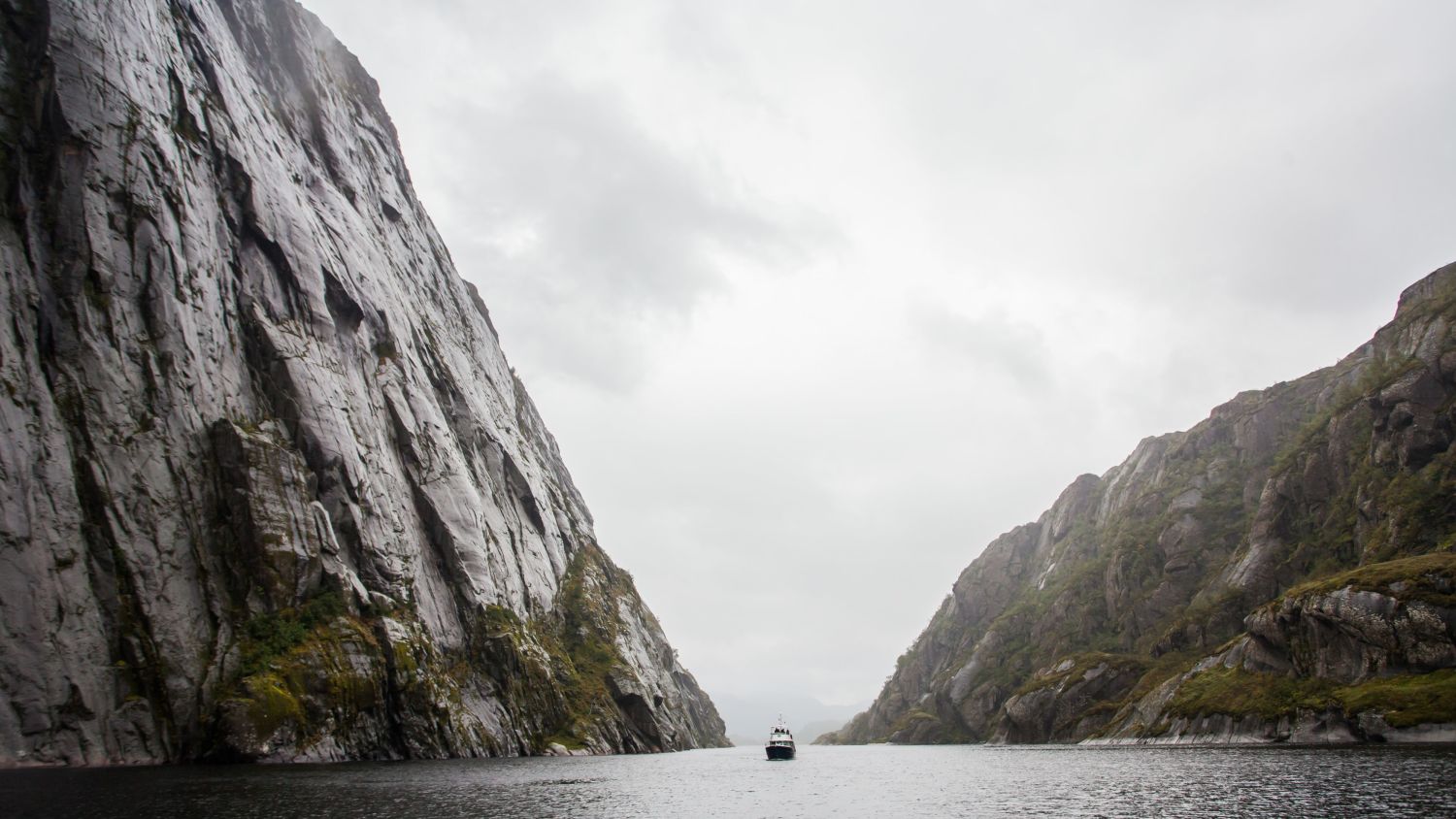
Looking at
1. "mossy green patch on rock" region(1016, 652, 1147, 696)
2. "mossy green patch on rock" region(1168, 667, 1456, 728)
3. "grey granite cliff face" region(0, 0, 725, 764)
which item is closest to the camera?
"grey granite cliff face" region(0, 0, 725, 764)

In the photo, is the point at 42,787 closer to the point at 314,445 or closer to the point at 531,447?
the point at 314,445

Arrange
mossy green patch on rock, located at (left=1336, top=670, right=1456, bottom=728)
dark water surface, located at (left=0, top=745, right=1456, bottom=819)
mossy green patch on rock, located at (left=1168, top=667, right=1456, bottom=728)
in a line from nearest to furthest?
dark water surface, located at (left=0, top=745, right=1456, bottom=819) < mossy green patch on rock, located at (left=1336, top=670, right=1456, bottom=728) < mossy green patch on rock, located at (left=1168, top=667, right=1456, bottom=728)

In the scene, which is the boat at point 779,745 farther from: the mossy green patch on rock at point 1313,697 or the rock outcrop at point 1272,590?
the mossy green patch on rock at point 1313,697

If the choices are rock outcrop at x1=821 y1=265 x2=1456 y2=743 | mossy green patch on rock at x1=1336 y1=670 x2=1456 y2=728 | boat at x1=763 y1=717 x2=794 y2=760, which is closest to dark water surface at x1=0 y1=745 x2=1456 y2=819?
mossy green patch on rock at x1=1336 y1=670 x2=1456 y2=728

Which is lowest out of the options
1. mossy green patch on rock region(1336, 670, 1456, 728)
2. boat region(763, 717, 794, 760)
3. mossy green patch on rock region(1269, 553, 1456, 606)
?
boat region(763, 717, 794, 760)

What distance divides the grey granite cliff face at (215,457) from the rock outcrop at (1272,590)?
253ft

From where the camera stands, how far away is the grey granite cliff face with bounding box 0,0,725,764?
57938mm

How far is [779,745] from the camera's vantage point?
11256cm

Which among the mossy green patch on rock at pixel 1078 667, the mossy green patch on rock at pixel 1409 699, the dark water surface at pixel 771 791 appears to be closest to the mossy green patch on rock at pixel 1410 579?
the mossy green patch on rock at pixel 1409 699

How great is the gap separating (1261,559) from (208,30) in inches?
6206

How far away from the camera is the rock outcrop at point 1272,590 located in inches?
3022

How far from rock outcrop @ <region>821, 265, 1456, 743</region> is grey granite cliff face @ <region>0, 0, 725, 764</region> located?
77.1m

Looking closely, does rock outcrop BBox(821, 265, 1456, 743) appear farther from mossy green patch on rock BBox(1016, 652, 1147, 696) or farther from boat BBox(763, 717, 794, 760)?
boat BBox(763, 717, 794, 760)

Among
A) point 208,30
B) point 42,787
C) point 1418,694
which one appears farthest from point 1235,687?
point 208,30
